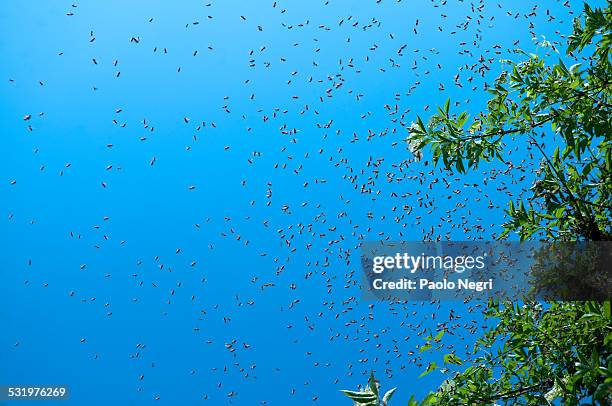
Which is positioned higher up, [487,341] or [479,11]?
[479,11]

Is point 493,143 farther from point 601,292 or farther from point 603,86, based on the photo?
point 601,292

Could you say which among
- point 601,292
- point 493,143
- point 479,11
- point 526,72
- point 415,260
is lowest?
point 601,292


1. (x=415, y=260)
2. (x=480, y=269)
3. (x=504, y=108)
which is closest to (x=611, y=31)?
(x=504, y=108)

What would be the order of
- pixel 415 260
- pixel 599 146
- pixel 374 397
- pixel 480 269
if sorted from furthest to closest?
pixel 415 260
pixel 480 269
pixel 599 146
pixel 374 397

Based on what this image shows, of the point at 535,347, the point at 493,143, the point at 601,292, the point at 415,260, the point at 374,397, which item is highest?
the point at 415,260

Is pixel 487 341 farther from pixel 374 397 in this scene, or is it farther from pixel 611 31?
pixel 611 31

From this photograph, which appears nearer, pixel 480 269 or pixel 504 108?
pixel 504 108

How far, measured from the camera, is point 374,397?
6.11 ft

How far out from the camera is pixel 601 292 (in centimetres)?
226

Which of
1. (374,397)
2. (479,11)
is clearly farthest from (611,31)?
(479,11)

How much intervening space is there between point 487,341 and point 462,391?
0.90 ft

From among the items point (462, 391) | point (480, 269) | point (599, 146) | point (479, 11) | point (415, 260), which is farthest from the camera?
point (479, 11)

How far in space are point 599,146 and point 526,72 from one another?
412 mm

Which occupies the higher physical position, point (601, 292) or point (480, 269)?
point (480, 269)
